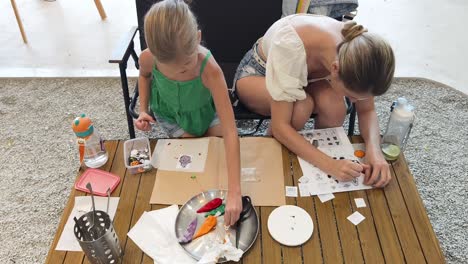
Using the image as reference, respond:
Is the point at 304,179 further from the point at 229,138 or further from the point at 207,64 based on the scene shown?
the point at 207,64

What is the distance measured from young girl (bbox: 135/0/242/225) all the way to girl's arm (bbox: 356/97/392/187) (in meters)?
0.41

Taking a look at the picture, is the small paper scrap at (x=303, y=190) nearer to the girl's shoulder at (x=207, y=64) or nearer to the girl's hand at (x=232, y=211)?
the girl's hand at (x=232, y=211)

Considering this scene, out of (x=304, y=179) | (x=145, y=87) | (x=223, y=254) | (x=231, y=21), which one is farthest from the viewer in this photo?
(x=231, y=21)

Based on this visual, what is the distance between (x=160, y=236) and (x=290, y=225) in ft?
1.15

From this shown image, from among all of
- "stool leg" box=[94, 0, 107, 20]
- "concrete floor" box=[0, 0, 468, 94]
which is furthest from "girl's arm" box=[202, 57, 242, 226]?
"stool leg" box=[94, 0, 107, 20]

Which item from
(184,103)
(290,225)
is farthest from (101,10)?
(290,225)

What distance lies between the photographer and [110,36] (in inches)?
108

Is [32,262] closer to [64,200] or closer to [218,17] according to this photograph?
[64,200]

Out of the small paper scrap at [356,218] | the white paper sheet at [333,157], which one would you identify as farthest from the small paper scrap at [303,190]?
the small paper scrap at [356,218]

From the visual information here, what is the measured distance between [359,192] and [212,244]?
0.47m

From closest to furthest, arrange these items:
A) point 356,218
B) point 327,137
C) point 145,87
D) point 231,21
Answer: point 356,218 < point 327,137 < point 145,87 < point 231,21

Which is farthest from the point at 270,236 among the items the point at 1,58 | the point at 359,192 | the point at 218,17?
the point at 1,58

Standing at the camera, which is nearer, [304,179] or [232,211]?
[232,211]

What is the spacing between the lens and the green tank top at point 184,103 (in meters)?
1.39
